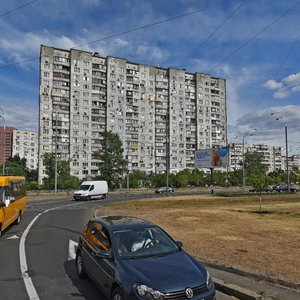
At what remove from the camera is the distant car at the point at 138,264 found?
216 inches

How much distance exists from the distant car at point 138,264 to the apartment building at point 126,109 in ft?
249

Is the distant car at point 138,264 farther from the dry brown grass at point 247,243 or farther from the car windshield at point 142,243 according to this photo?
the dry brown grass at point 247,243

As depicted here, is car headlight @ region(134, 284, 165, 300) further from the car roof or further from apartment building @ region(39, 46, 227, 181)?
apartment building @ region(39, 46, 227, 181)

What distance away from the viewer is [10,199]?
623 inches

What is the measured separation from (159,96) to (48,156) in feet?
129

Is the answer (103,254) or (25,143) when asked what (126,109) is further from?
(103,254)

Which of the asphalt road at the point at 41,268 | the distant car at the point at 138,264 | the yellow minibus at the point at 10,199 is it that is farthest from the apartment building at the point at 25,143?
the distant car at the point at 138,264

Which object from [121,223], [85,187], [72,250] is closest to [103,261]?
[121,223]

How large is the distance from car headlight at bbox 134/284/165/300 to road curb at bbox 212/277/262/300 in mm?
2033

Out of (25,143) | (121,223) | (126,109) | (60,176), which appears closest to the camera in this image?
(121,223)

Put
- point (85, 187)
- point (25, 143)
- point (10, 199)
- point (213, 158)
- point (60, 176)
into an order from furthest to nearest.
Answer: point (25, 143), point (60, 176), point (213, 158), point (85, 187), point (10, 199)

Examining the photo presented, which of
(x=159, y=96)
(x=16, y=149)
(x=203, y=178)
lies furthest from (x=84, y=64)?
(x=16, y=149)

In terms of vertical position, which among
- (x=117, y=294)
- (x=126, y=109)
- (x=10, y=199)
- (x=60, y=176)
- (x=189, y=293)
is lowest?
(x=117, y=294)

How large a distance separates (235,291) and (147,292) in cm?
223
